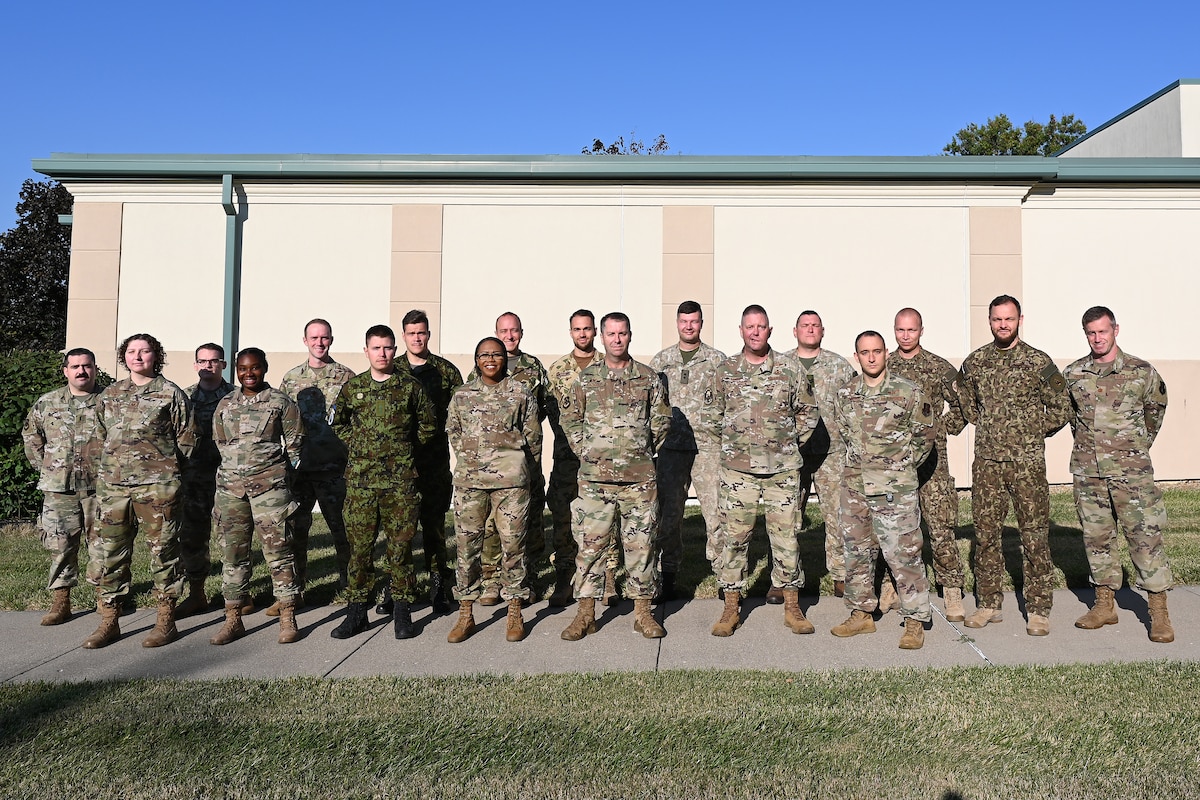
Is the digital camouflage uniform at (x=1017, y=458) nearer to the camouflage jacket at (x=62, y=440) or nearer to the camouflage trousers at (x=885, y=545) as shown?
the camouflage trousers at (x=885, y=545)

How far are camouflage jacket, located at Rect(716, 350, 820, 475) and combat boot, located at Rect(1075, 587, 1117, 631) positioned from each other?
2.26 meters

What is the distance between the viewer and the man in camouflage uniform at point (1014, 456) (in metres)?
5.52

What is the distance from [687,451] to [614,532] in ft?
4.11

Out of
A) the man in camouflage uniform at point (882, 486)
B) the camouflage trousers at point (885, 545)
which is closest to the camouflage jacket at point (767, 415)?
the man in camouflage uniform at point (882, 486)

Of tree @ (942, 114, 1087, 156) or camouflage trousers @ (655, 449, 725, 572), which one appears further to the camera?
tree @ (942, 114, 1087, 156)

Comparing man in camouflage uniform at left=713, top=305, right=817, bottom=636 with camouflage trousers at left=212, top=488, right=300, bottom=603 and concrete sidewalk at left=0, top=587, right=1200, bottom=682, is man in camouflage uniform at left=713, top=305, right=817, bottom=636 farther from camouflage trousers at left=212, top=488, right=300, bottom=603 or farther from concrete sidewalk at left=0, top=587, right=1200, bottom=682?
camouflage trousers at left=212, top=488, right=300, bottom=603

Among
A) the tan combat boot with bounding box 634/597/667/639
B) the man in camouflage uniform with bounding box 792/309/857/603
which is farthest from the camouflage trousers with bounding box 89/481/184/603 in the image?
the man in camouflage uniform with bounding box 792/309/857/603

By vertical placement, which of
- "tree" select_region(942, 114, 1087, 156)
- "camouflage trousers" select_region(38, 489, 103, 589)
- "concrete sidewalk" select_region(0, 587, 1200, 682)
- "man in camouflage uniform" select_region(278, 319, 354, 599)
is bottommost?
"concrete sidewalk" select_region(0, 587, 1200, 682)

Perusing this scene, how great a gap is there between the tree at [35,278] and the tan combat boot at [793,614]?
3221cm

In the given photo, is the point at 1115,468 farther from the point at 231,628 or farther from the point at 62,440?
the point at 62,440

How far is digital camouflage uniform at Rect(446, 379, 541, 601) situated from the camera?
18.2 ft

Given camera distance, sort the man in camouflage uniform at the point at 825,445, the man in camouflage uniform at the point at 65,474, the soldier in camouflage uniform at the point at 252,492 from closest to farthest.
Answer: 1. the soldier in camouflage uniform at the point at 252,492
2. the man in camouflage uniform at the point at 65,474
3. the man in camouflage uniform at the point at 825,445

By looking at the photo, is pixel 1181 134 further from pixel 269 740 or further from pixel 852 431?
pixel 269 740

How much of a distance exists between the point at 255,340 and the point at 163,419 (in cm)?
634
